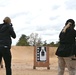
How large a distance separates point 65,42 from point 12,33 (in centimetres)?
182

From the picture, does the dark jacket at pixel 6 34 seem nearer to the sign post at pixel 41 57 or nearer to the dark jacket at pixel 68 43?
the dark jacket at pixel 68 43

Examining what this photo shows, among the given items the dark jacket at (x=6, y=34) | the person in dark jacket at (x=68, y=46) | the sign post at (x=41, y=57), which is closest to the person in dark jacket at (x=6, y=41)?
the dark jacket at (x=6, y=34)

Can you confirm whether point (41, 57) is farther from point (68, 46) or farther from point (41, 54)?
point (68, 46)

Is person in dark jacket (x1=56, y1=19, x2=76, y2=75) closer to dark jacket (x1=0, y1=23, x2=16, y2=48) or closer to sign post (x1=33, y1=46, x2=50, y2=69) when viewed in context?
dark jacket (x1=0, y1=23, x2=16, y2=48)

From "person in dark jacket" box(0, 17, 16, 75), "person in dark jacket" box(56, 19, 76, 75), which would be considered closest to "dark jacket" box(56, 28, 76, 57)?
"person in dark jacket" box(56, 19, 76, 75)

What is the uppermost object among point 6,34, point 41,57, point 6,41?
point 6,34

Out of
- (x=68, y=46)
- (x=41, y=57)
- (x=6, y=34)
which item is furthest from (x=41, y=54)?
(x=68, y=46)

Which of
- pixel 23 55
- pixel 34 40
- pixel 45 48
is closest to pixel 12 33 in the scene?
pixel 45 48

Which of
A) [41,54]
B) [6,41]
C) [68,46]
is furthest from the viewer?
[41,54]

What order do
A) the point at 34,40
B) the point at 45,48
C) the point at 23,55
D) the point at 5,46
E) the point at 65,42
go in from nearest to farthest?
the point at 65,42, the point at 5,46, the point at 45,48, the point at 23,55, the point at 34,40

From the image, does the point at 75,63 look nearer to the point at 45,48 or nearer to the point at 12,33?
the point at 12,33

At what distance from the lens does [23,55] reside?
57.1 meters

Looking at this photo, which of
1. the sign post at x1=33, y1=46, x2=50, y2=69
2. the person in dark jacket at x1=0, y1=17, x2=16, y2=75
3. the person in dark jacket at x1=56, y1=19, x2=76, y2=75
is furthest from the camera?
the sign post at x1=33, y1=46, x2=50, y2=69

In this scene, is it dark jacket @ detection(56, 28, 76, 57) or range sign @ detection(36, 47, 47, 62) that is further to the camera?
range sign @ detection(36, 47, 47, 62)
